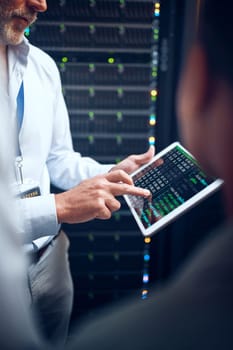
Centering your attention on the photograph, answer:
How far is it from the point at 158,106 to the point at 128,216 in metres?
0.58

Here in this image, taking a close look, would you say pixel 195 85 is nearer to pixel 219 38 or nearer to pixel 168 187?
pixel 219 38

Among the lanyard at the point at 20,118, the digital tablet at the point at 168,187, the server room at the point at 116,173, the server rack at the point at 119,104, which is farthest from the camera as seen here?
the server rack at the point at 119,104

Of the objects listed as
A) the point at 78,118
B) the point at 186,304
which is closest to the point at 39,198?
the point at 78,118

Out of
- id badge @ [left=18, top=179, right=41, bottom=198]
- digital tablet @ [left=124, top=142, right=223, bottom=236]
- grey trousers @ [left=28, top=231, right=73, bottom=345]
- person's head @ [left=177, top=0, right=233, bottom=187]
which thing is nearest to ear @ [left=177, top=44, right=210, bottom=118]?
person's head @ [left=177, top=0, right=233, bottom=187]

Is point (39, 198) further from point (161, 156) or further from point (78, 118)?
point (78, 118)

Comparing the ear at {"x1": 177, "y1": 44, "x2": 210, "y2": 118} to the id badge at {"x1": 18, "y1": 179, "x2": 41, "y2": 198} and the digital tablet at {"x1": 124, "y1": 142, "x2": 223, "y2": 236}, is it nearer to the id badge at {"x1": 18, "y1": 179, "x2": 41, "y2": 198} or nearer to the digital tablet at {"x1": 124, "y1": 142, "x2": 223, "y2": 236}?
the digital tablet at {"x1": 124, "y1": 142, "x2": 223, "y2": 236}

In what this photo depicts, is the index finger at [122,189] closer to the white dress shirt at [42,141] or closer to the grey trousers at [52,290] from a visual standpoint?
the white dress shirt at [42,141]

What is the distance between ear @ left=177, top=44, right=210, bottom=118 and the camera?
1.90 feet

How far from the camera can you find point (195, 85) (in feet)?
1.93

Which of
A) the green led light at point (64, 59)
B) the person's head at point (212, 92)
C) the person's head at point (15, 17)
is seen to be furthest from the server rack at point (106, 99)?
the person's head at point (212, 92)

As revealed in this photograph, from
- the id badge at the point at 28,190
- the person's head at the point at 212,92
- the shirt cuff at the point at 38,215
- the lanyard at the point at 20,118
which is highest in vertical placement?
the person's head at the point at 212,92

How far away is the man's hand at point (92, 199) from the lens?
1.26 metres

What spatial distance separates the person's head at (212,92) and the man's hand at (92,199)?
643 mm

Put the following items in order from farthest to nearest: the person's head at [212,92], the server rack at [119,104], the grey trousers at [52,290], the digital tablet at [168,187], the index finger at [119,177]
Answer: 1. the server rack at [119,104]
2. the grey trousers at [52,290]
3. the index finger at [119,177]
4. the digital tablet at [168,187]
5. the person's head at [212,92]
